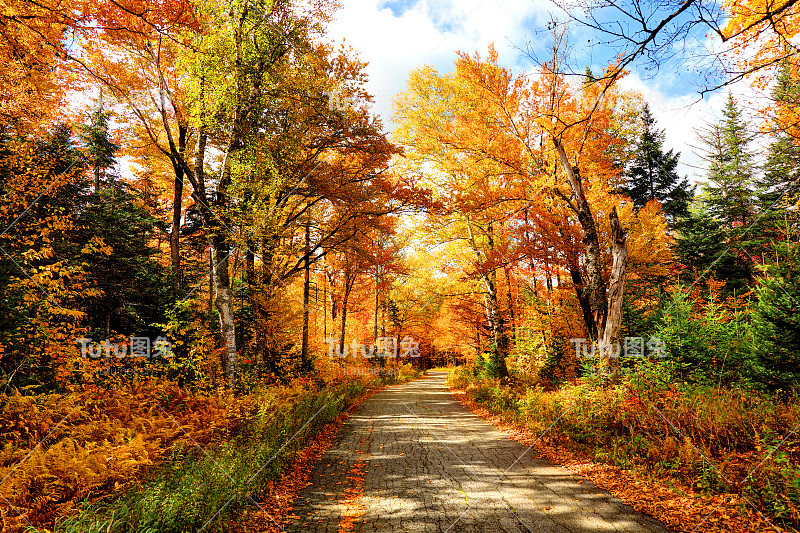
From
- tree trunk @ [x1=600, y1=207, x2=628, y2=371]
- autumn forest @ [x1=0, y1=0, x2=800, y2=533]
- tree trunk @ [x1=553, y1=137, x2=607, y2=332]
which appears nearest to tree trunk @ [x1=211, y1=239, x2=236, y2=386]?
autumn forest @ [x1=0, y1=0, x2=800, y2=533]

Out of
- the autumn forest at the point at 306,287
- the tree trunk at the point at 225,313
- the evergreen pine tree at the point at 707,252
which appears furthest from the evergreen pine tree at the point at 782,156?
the tree trunk at the point at 225,313

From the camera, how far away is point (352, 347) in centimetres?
2798

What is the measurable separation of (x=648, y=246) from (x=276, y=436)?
630 inches

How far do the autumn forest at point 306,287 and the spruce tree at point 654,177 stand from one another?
25.8 feet

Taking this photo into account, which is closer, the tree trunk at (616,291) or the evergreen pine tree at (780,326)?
the evergreen pine tree at (780,326)

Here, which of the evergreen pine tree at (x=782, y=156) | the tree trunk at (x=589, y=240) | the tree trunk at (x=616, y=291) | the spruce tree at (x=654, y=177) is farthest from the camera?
the spruce tree at (x=654, y=177)

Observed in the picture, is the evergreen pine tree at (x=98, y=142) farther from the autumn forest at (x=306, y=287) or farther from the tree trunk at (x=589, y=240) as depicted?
the tree trunk at (x=589, y=240)

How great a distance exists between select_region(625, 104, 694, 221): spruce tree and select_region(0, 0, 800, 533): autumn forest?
7.86m

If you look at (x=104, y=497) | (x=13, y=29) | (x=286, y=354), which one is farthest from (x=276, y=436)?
(x=13, y=29)

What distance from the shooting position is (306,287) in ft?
57.3

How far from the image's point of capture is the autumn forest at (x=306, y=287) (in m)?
5.09

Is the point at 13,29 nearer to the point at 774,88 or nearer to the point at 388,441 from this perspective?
the point at 388,441

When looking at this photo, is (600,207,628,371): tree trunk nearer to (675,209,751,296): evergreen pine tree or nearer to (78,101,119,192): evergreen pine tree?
(675,209,751,296): evergreen pine tree

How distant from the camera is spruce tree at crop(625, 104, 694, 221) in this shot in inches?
1062
